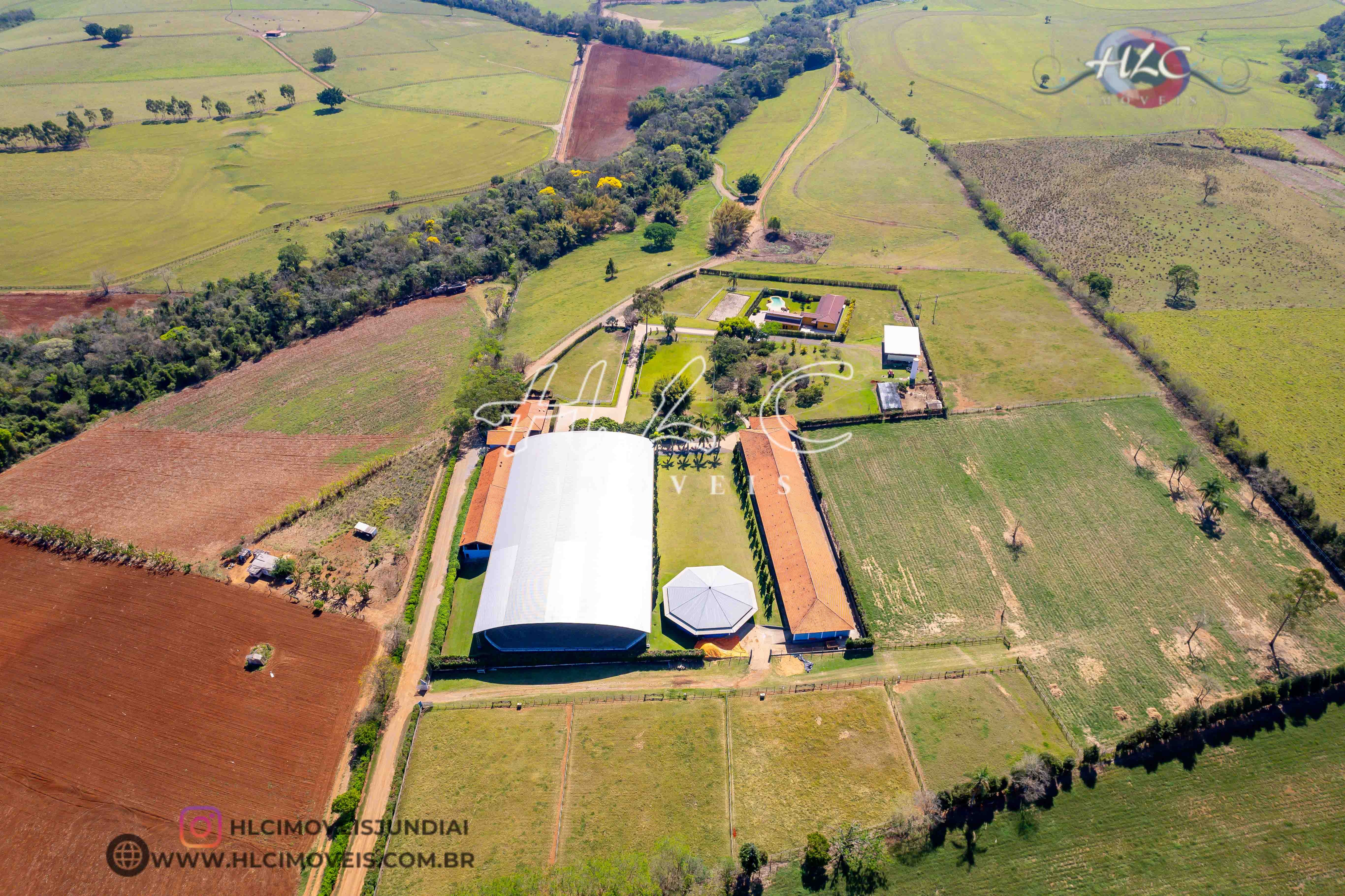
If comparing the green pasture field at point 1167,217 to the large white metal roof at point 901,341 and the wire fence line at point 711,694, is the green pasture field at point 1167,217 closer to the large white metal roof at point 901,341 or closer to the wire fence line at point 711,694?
the large white metal roof at point 901,341

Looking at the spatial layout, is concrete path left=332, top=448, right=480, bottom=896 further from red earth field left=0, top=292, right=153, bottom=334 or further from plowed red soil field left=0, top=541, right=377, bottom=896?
red earth field left=0, top=292, right=153, bottom=334

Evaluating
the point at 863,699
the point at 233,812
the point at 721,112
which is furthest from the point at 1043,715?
the point at 721,112

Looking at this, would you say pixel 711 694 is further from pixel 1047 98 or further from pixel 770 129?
pixel 1047 98

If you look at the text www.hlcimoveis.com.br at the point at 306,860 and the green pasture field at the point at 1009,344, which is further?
the green pasture field at the point at 1009,344

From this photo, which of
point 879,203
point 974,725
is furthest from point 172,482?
point 879,203

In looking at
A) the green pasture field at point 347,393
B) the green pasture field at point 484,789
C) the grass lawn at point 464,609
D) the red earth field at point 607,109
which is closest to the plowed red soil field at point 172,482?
the green pasture field at point 347,393

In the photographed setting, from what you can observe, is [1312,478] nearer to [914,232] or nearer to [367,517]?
[914,232]
